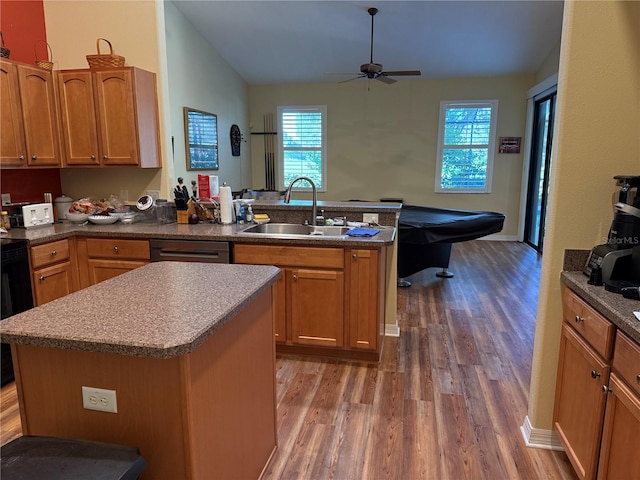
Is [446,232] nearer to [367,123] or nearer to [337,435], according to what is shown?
[337,435]

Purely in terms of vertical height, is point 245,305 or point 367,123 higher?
point 367,123

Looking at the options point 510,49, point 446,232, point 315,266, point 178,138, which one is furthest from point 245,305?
point 510,49

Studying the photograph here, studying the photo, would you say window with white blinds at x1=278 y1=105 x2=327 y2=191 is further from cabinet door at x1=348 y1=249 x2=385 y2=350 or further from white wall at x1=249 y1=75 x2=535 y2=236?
cabinet door at x1=348 y1=249 x2=385 y2=350

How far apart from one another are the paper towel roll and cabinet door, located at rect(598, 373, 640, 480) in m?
2.65

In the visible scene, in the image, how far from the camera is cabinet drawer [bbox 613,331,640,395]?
1.36 m

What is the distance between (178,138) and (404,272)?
3438mm

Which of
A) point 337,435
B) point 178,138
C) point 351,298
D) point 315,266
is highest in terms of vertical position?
point 178,138

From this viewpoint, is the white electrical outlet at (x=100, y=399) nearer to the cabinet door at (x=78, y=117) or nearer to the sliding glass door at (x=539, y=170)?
the cabinet door at (x=78, y=117)

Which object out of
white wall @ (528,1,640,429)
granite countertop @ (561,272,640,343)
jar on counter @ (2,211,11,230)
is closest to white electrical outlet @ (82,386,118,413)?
granite countertop @ (561,272,640,343)

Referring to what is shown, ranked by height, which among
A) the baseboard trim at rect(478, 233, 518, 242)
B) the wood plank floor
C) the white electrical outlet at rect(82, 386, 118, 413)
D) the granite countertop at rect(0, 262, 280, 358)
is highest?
the granite countertop at rect(0, 262, 280, 358)

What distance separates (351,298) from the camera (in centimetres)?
285

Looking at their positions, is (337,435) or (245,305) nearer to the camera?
(245,305)

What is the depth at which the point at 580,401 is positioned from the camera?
1772mm

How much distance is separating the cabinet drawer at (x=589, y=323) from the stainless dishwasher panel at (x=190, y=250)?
2.04 meters
